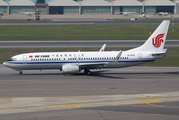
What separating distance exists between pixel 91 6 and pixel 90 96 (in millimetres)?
165106

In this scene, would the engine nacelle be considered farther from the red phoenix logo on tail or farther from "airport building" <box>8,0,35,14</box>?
"airport building" <box>8,0,35,14</box>

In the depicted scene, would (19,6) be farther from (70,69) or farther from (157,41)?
(157,41)

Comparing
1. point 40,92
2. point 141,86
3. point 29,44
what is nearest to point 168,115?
point 141,86

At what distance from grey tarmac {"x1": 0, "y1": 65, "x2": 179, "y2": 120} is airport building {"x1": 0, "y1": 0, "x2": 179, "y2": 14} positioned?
14941cm

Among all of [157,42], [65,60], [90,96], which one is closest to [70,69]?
[65,60]

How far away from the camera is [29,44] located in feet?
237

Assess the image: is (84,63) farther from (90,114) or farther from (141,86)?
(90,114)

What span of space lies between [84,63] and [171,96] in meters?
16.7

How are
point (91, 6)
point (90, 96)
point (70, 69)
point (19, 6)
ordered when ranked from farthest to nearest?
point (91, 6) < point (19, 6) < point (70, 69) < point (90, 96)

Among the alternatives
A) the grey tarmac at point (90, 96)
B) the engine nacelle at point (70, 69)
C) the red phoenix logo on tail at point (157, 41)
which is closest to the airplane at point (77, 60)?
the engine nacelle at point (70, 69)

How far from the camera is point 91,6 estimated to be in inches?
7382

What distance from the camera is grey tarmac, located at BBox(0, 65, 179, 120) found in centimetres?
2156

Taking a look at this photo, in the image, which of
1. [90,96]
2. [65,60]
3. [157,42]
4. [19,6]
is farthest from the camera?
[19,6]

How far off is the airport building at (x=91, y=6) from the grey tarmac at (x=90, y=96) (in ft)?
490
